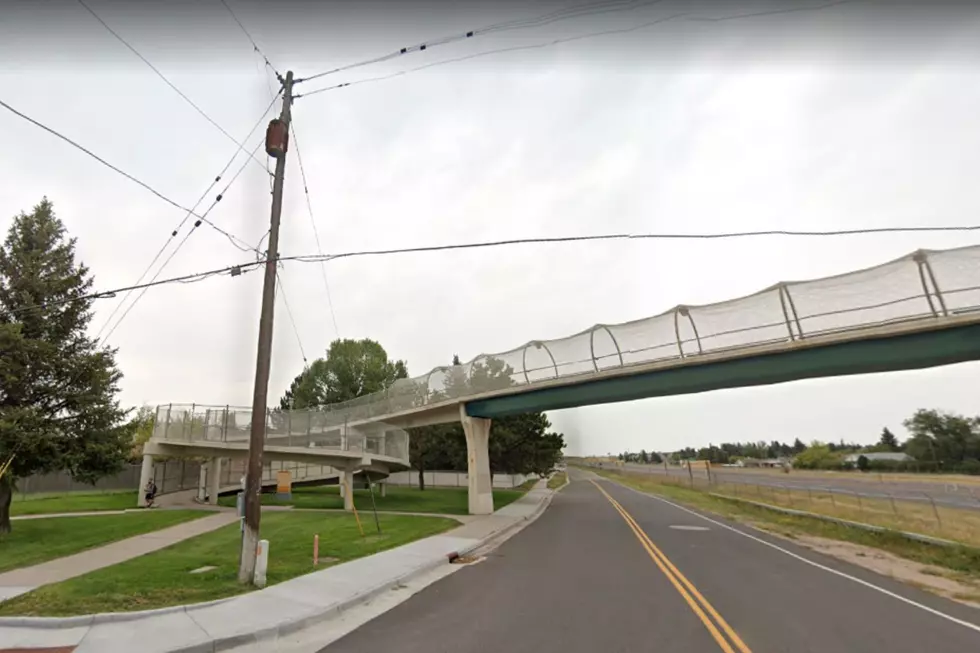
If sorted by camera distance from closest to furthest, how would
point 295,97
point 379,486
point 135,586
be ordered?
point 135,586
point 295,97
point 379,486

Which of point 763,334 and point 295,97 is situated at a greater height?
point 295,97

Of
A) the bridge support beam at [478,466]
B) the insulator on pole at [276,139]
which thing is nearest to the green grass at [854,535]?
the bridge support beam at [478,466]

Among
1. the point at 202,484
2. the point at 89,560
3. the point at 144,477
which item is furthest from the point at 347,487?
the point at 89,560

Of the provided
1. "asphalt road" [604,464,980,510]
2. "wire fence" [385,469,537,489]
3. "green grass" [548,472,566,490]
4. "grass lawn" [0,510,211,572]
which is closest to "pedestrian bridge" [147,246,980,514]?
"grass lawn" [0,510,211,572]

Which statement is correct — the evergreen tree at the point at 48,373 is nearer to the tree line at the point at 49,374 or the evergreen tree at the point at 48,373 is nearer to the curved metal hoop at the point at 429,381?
the tree line at the point at 49,374

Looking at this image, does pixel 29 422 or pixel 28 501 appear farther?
pixel 28 501

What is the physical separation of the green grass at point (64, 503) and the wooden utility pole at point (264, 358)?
17.4m

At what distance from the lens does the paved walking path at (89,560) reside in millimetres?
9211

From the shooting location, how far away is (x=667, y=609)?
25.5 feet

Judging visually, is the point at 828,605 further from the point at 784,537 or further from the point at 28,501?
the point at 28,501

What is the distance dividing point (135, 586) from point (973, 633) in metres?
13.0

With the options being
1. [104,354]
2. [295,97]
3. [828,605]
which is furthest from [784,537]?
[104,354]

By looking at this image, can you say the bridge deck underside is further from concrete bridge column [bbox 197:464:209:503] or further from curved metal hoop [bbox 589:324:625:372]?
concrete bridge column [bbox 197:464:209:503]

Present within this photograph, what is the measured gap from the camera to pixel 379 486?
43312mm
